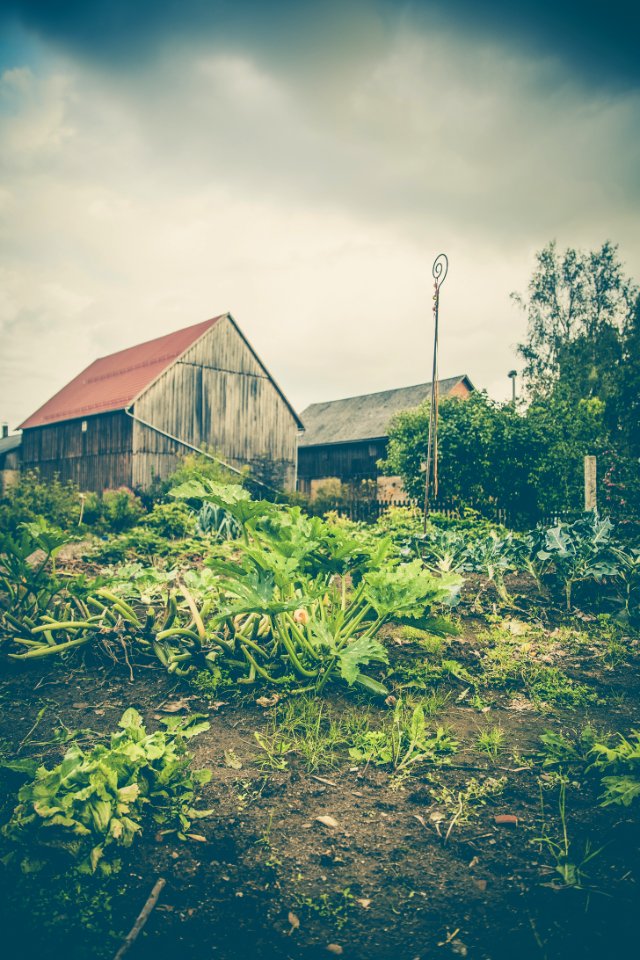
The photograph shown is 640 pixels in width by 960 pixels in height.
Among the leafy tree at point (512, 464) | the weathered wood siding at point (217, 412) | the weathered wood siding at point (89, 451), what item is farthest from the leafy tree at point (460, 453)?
the weathered wood siding at point (89, 451)

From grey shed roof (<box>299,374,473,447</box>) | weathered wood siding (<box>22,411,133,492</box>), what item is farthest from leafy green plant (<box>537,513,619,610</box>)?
grey shed roof (<box>299,374,473,447</box>)

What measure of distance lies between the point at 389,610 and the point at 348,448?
85.3 feet

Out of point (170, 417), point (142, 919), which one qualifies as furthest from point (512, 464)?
point (142, 919)

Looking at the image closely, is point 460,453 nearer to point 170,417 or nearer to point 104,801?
point 170,417

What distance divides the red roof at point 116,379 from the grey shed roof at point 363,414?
947 cm

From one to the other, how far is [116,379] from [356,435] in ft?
37.6

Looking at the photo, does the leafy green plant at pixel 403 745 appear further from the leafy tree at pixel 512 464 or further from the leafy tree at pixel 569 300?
the leafy tree at pixel 569 300

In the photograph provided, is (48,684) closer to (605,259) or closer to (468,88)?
(468,88)

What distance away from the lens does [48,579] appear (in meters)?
3.16

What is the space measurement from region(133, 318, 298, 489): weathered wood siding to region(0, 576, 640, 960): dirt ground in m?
17.2

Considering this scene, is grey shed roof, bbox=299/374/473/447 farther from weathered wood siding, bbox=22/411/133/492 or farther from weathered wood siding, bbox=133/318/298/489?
weathered wood siding, bbox=22/411/133/492

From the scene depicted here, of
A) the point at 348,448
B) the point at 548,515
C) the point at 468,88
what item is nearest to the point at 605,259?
the point at 348,448

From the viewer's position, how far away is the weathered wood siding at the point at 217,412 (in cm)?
1911

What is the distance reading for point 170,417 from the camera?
19.5 meters
